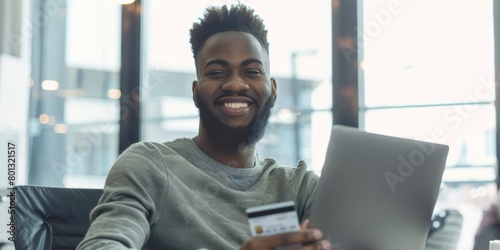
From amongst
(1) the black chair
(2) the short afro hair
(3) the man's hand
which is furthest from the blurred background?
(3) the man's hand

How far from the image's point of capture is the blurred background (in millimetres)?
3537

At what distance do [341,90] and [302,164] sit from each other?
196 centimetres

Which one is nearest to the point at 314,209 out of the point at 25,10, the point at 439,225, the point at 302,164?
the point at 302,164

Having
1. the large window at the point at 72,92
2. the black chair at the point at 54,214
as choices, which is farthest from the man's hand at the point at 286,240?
the large window at the point at 72,92

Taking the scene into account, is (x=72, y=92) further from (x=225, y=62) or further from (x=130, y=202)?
(x=130, y=202)

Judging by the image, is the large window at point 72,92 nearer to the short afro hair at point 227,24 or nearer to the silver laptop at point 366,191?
the short afro hair at point 227,24

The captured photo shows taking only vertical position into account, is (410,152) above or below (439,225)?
above

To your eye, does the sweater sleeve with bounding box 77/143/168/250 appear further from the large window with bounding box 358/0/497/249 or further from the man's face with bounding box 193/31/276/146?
the large window with bounding box 358/0/497/249

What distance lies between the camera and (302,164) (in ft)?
6.04

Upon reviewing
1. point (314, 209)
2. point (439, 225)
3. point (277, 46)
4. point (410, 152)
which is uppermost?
point (277, 46)

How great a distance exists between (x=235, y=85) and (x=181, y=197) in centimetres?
29

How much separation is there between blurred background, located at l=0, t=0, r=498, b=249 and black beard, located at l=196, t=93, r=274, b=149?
975 millimetres

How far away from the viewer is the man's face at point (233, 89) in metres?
1.70

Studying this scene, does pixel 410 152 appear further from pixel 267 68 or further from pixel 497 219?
pixel 497 219
